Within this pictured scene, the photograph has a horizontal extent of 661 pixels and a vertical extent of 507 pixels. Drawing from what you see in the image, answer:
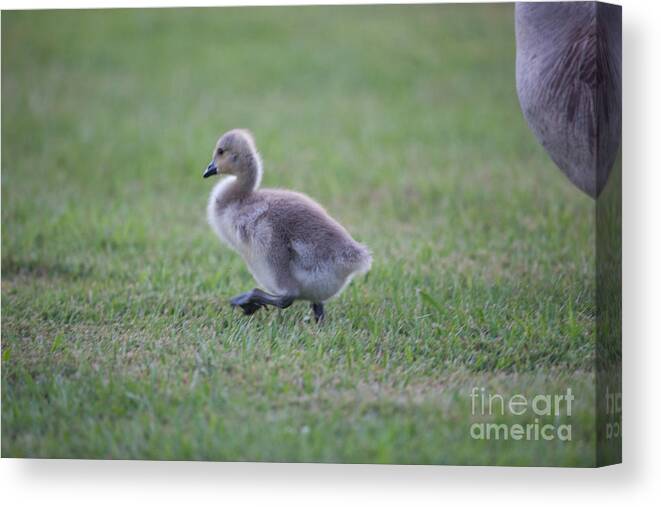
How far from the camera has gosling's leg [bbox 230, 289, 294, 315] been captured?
5660 mm

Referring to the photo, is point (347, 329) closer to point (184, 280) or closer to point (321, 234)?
point (321, 234)

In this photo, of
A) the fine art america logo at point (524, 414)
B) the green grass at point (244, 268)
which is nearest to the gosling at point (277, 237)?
the green grass at point (244, 268)

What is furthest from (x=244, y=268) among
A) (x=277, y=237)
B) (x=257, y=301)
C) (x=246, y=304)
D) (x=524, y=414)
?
(x=524, y=414)

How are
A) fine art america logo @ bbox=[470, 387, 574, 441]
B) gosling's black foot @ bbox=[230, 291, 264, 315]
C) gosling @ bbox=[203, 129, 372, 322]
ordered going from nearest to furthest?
1. fine art america logo @ bbox=[470, 387, 574, 441]
2. gosling @ bbox=[203, 129, 372, 322]
3. gosling's black foot @ bbox=[230, 291, 264, 315]

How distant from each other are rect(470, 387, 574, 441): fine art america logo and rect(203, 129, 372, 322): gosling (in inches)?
41.2

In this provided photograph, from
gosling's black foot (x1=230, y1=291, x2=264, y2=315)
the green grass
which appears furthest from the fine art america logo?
gosling's black foot (x1=230, y1=291, x2=264, y2=315)

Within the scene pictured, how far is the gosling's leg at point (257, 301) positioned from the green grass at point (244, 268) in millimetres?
94

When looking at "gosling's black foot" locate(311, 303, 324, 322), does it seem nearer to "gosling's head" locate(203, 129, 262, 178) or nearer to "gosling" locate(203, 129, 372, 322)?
"gosling" locate(203, 129, 372, 322)

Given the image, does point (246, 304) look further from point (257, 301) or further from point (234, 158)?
point (234, 158)

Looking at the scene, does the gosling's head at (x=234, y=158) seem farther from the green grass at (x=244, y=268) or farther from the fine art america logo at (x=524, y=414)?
the fine art america logo at (x=524, y=414)

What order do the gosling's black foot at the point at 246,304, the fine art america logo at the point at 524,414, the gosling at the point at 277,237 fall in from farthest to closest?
1. the gosling's black foot at the point at 246,304
2. the gosling at the point at 277,237
3. the fine art america logo at the point at 524,414

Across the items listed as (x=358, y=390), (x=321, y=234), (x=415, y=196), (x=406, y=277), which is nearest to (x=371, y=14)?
(x=415, y=196)

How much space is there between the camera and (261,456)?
5.08 meters

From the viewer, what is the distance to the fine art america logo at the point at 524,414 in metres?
5.10
